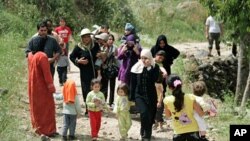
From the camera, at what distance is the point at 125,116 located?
8734 mm

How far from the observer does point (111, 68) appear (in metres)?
10.4

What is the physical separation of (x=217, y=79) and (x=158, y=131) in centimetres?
795

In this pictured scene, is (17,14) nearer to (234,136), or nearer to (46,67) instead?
(46,67)

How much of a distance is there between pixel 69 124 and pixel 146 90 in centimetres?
134

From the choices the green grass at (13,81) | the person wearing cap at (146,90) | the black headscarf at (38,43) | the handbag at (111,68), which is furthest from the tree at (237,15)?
the green grass at (13,81)

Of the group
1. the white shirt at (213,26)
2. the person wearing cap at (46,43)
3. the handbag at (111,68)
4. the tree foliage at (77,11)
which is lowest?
the handbag at (111,68)

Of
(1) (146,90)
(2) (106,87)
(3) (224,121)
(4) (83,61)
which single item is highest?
(4) (83,61)

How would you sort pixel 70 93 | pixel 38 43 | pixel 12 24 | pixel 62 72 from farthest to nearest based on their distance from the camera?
pixel 12 24 → pixel 62 72 → pixel 38 43 → pixel 70 93

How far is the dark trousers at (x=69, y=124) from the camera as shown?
852 centimetres

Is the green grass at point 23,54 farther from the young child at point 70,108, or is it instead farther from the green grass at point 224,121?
the young child at point 70,108

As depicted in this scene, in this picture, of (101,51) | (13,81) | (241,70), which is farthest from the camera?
(241,70)

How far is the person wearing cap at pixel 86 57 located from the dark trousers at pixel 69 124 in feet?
4.07

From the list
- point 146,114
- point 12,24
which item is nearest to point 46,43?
point 146,114

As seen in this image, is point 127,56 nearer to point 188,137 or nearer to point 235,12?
point 235,12
